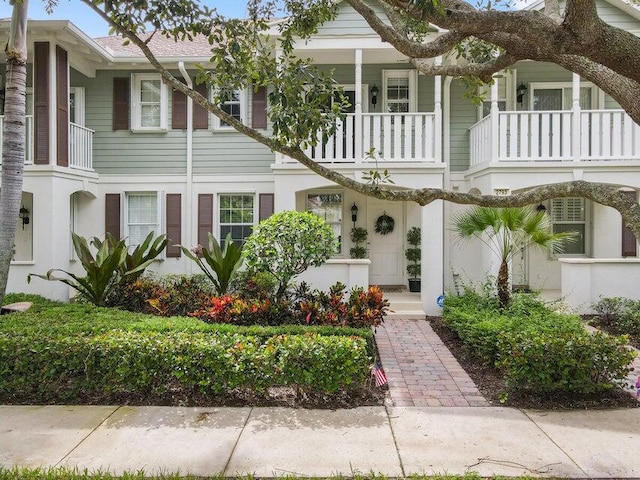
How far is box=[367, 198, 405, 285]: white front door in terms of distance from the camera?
1284 cm

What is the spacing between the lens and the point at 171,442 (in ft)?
14.4

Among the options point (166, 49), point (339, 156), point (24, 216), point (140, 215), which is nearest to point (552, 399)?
point (339, 156)

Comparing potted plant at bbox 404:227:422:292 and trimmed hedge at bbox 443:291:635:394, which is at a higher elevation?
potted plant at bbox 404:227:422:292

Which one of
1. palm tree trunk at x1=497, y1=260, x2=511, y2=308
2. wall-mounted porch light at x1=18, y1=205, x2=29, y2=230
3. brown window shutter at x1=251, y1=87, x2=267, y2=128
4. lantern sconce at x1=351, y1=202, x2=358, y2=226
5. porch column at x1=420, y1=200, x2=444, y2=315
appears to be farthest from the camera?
lantern sconce at x1=351, y1=202, x2=358, y2=226

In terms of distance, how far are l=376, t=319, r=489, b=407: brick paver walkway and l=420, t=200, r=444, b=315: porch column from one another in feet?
3.70

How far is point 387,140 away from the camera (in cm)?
1062

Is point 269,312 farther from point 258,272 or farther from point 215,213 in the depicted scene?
point 215,213

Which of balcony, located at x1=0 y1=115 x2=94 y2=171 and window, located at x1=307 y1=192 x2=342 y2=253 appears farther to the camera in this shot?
window, located at x1=307 y1=192 x2=342 y2=253

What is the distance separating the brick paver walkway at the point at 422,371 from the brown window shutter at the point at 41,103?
26.8 ft

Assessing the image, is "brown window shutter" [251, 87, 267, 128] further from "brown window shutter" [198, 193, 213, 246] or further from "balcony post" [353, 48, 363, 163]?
"balcony post" [353, 48, 363, 163]

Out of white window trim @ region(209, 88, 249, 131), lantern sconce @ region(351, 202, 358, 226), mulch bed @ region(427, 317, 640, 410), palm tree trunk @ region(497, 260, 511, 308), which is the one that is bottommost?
mulch bed @ region(427, 317, 640, 410)

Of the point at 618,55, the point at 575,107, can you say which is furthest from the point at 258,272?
the point at 575,107

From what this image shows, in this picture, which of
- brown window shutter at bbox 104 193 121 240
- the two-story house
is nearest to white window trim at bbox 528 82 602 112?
the two-story house

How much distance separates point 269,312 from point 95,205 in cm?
724
